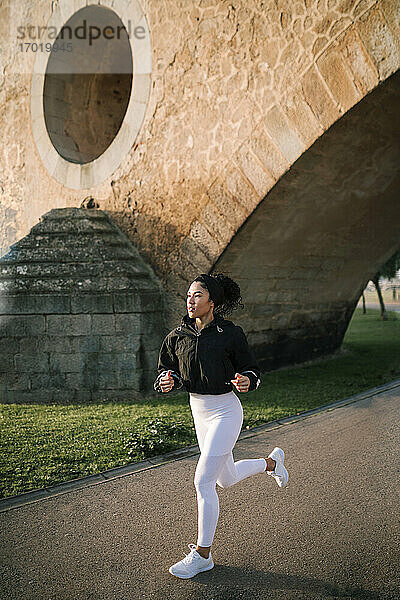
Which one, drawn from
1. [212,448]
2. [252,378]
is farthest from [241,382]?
[212,448]

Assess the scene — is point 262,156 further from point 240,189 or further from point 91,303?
point 91,303

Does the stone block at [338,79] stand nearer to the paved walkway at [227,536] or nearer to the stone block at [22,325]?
the paved walkway at [227,536]

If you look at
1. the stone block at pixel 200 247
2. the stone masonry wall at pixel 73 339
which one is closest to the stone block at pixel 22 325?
the stone masonry wall at pixel 73 339

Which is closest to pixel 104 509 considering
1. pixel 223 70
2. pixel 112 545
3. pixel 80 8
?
pixel 112 545

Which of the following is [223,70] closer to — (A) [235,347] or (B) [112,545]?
(A) [235,347]

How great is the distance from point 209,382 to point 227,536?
93cm

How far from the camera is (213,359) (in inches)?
114

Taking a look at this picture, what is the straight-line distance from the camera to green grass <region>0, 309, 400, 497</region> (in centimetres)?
433

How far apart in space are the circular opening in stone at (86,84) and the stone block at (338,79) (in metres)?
4.76

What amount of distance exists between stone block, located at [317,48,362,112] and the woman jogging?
3287mm

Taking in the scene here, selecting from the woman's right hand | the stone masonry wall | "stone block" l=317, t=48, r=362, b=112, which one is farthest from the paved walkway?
"stone block" l=317, t=48, r=362, b=112

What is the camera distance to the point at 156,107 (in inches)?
305

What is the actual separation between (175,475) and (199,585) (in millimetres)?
1469

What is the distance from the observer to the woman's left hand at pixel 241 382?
281cm
